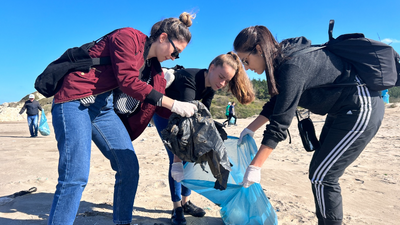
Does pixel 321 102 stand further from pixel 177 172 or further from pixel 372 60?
pixel 177 172

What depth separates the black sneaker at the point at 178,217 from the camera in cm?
252

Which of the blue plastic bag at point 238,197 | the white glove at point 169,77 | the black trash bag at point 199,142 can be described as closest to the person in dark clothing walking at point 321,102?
the black trash bag at point 199,142

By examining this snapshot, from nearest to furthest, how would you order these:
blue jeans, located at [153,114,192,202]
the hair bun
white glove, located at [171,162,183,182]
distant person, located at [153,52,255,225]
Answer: the hair bun < white glove, located at [171,162,183,182] < distant person, located at [153,52,255,225] < blue jeans, located at [153,114,192,202]

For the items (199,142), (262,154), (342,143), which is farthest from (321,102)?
(199,142)

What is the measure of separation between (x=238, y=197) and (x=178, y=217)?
2.22 feet

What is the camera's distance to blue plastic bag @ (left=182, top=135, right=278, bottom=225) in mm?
2172

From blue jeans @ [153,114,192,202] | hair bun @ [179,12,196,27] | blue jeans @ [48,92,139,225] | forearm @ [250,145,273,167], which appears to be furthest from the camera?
blue jeans @ [153,114,192,202]

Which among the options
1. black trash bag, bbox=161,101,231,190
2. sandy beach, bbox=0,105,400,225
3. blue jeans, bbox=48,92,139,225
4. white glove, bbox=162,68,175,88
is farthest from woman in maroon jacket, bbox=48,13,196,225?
sandy beach, bbox=0,105,400,225

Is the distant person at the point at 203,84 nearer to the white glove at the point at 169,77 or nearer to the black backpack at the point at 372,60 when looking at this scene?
the white glove at the point at 169,77

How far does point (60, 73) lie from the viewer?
1.75m

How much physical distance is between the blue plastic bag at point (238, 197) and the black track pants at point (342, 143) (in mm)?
447

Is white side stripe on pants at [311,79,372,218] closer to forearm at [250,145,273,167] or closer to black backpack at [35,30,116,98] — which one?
forearm at [250,145,273,167]

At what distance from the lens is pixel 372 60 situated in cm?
176

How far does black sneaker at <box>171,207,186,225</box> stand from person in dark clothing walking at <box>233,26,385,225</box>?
3.11 ft
